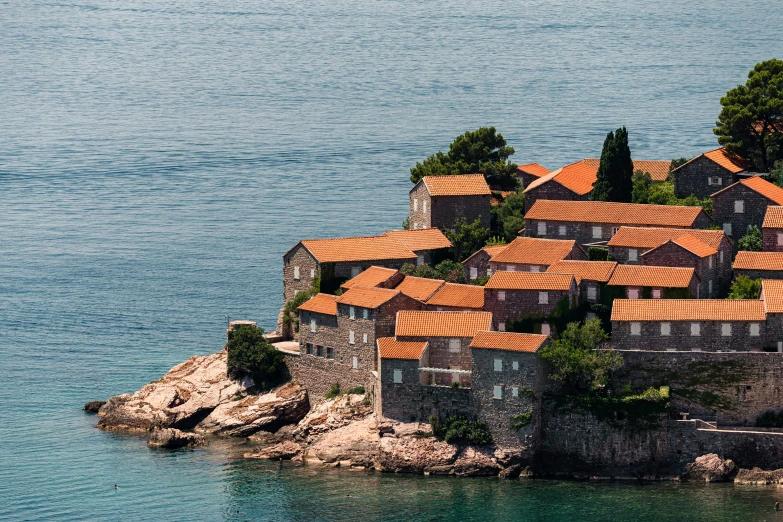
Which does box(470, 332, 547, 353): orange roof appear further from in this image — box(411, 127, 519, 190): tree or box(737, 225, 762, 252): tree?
box(411, 127, 519, 190): tree

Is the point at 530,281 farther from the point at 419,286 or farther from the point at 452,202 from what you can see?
the point at 452,202

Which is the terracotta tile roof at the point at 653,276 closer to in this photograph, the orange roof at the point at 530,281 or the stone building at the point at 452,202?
the orange roof at the point at 530,281

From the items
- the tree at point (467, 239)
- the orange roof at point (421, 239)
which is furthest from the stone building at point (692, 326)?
the tree at point (467, 239)

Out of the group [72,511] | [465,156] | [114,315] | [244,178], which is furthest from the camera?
[244,178]

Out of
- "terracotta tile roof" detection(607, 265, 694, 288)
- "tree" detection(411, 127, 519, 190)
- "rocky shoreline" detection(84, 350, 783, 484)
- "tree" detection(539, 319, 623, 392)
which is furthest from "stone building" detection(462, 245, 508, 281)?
"tree" detection(411, 127, 519, 190)

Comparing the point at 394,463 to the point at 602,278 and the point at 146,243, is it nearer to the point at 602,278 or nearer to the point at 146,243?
the point at 602,278

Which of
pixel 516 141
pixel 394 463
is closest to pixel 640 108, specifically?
pixel 516 141

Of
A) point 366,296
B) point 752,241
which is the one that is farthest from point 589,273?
point 752,241
